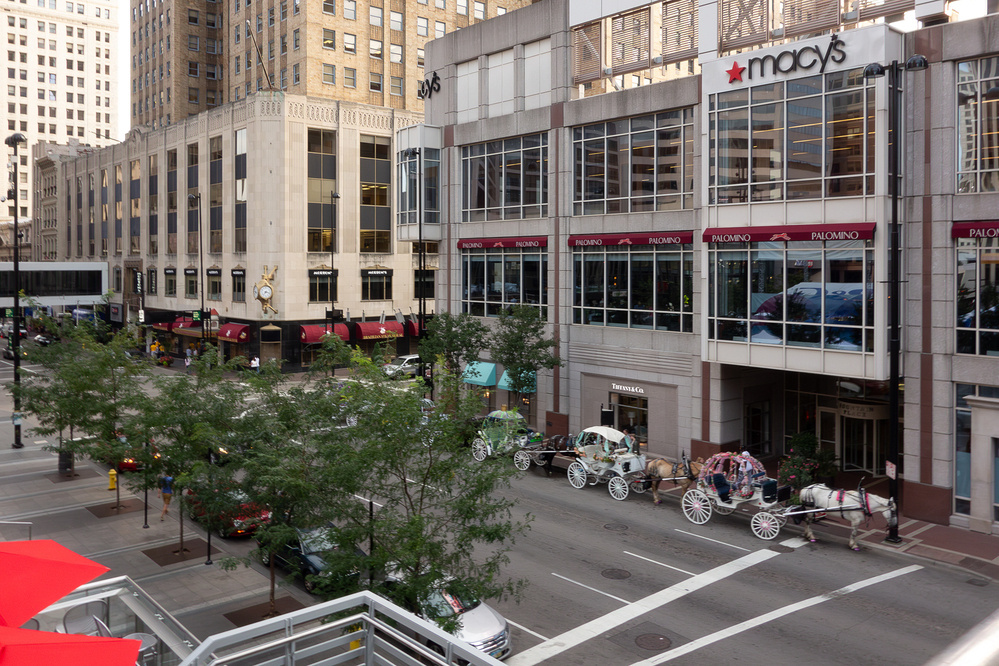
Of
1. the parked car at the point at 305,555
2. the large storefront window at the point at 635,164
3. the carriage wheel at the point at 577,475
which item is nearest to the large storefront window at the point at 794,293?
the large storefront window at the point at 635,164

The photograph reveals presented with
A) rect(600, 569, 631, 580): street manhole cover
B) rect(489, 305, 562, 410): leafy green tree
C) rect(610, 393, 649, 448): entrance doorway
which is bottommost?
rect(600, 569, 631, 580): street manhole cover

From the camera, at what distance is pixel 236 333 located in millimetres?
58344

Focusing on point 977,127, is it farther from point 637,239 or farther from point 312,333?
point 312,333

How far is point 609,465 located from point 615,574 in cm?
766

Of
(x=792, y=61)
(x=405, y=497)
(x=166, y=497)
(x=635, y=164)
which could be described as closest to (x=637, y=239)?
Result: (x=635, y=164)

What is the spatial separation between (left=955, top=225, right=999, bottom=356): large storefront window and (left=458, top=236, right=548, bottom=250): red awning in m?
16.8

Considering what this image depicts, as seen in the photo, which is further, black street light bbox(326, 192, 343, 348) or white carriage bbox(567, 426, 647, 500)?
black street light bbox(326, 192, 343, 348)

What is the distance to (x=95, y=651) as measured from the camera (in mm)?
6465

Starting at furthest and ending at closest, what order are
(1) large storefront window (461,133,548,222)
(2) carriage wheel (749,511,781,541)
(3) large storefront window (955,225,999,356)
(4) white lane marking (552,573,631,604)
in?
(1) large storefront window (461,133,548,222)
(3) large storefront window (955,225,999,356)
(2) carriage wheel (749,511,781,541)
(4) white lane marking (552,573,631,604)

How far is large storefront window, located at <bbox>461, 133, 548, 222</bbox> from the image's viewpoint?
116 feet

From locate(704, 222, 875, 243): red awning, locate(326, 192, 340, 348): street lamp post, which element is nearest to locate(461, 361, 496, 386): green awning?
locate(704, 222, 875, 243): red awning

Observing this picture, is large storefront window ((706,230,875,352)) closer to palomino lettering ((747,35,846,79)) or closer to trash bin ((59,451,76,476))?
palomino lettering ((747,35,846,79))

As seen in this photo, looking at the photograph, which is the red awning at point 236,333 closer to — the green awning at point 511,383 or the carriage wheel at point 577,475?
the green awning at point 511,383

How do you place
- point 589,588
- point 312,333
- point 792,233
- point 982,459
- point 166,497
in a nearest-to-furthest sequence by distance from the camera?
point 589,588
point 982,459
point 166,497
point 792,233
point 312,333
